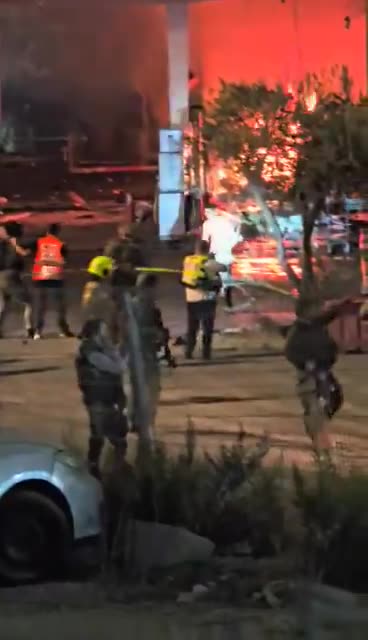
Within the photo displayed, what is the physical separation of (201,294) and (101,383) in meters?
5.54

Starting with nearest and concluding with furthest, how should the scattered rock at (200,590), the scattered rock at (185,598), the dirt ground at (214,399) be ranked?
the scattered rock at (185,598) < the scattered rock at (200,590) < the dirt ground at (214,399)

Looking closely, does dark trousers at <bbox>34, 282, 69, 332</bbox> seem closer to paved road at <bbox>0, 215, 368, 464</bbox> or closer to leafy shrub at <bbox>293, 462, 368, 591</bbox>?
paved road at <bbox>0, 215, 368, 464</bbox>

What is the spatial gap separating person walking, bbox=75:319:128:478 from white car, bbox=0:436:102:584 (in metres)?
0.78

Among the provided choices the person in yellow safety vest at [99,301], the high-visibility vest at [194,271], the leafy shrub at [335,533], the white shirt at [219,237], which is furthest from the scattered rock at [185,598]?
the high-visibility vest at [194,271]

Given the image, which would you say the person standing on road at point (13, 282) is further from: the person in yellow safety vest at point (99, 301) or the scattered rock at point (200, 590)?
the scattered rock at point (200, 590)

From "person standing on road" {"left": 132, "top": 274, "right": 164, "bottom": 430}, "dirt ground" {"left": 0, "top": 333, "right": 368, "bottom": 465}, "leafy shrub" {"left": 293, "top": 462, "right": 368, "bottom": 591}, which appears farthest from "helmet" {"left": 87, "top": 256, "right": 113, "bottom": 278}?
"leafy shrub" {"left": 293, "top": 462, "right": 368, "bottom": 591}

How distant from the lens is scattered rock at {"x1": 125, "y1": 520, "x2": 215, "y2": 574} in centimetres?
562

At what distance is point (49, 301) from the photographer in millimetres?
14828

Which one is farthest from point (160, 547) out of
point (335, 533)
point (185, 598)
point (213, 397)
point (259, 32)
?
point (259, 32)

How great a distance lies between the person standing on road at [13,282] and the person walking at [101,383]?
707 cm

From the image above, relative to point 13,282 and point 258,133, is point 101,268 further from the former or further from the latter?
point 13,282

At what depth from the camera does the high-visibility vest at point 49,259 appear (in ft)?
47.6

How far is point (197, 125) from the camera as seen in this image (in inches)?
320

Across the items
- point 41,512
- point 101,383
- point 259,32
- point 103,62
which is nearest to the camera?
point 41,512
